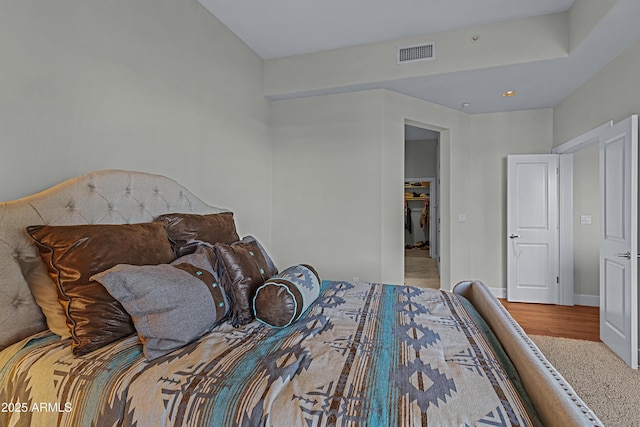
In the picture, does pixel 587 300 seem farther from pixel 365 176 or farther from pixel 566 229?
pixel 365 176

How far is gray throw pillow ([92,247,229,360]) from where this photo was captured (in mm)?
1220

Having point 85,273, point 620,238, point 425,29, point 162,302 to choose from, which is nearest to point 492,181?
point 620,238

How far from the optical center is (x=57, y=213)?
151 cm

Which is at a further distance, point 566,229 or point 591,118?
point 566,229

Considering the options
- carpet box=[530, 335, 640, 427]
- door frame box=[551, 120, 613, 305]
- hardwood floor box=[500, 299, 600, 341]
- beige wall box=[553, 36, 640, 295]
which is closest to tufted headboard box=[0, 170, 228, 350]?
carpet box=[530, 335, 640, 427]

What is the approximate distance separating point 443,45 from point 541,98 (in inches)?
66.8

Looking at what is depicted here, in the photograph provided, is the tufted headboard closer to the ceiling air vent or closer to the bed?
the bed

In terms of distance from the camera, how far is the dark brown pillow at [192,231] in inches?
74.4

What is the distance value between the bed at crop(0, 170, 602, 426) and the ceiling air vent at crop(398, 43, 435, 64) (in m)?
2.46

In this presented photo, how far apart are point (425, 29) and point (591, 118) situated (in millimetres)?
1983

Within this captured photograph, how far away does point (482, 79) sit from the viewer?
3312 mm

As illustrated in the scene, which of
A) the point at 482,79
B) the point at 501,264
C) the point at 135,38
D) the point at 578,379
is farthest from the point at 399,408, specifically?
the point at 501,264

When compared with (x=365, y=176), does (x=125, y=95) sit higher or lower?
higher

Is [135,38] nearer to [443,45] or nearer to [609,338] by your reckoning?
[443,45]
